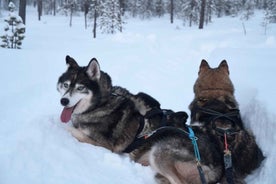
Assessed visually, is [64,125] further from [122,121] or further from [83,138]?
[122,121]

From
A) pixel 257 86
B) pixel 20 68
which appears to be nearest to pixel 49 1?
pixel 20 68

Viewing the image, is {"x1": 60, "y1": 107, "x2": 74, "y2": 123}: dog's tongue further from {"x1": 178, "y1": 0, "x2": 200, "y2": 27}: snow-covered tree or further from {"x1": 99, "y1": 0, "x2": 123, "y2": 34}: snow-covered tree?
{"x1": 178, "y1": 0, "x2": 200, "y2": 27}: snow-covered tree

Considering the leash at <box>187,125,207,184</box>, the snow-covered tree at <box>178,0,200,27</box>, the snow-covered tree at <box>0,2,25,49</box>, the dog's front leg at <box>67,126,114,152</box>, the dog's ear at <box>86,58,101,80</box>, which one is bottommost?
the dog's front leg at <box>67,126,114,152</box>

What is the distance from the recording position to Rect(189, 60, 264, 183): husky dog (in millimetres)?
3760

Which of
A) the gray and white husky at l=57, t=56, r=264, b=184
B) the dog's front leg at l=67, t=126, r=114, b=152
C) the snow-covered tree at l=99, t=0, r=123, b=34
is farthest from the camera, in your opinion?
the snow-covered tree at l=99, t=0, r=123, b=34

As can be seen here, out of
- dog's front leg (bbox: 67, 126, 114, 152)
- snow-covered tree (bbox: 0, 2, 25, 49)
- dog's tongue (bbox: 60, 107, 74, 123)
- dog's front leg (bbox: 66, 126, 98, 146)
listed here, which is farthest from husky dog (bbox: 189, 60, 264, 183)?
snow-covered tree (bbox: 0, 2, 25, 49)

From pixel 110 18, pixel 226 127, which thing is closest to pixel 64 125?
pixel 226 127

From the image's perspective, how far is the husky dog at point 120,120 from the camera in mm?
3920

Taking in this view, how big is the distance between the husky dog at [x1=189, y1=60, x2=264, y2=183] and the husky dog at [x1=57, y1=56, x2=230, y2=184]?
0.17 m

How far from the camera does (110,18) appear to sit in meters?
38.7

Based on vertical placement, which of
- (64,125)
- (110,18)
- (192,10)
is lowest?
(64,125)

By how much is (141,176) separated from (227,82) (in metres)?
2.31

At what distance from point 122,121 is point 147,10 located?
66.6 metres

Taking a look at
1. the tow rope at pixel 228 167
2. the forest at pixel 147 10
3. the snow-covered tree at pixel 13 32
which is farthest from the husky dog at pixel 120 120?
the forest at pixel 147 10
